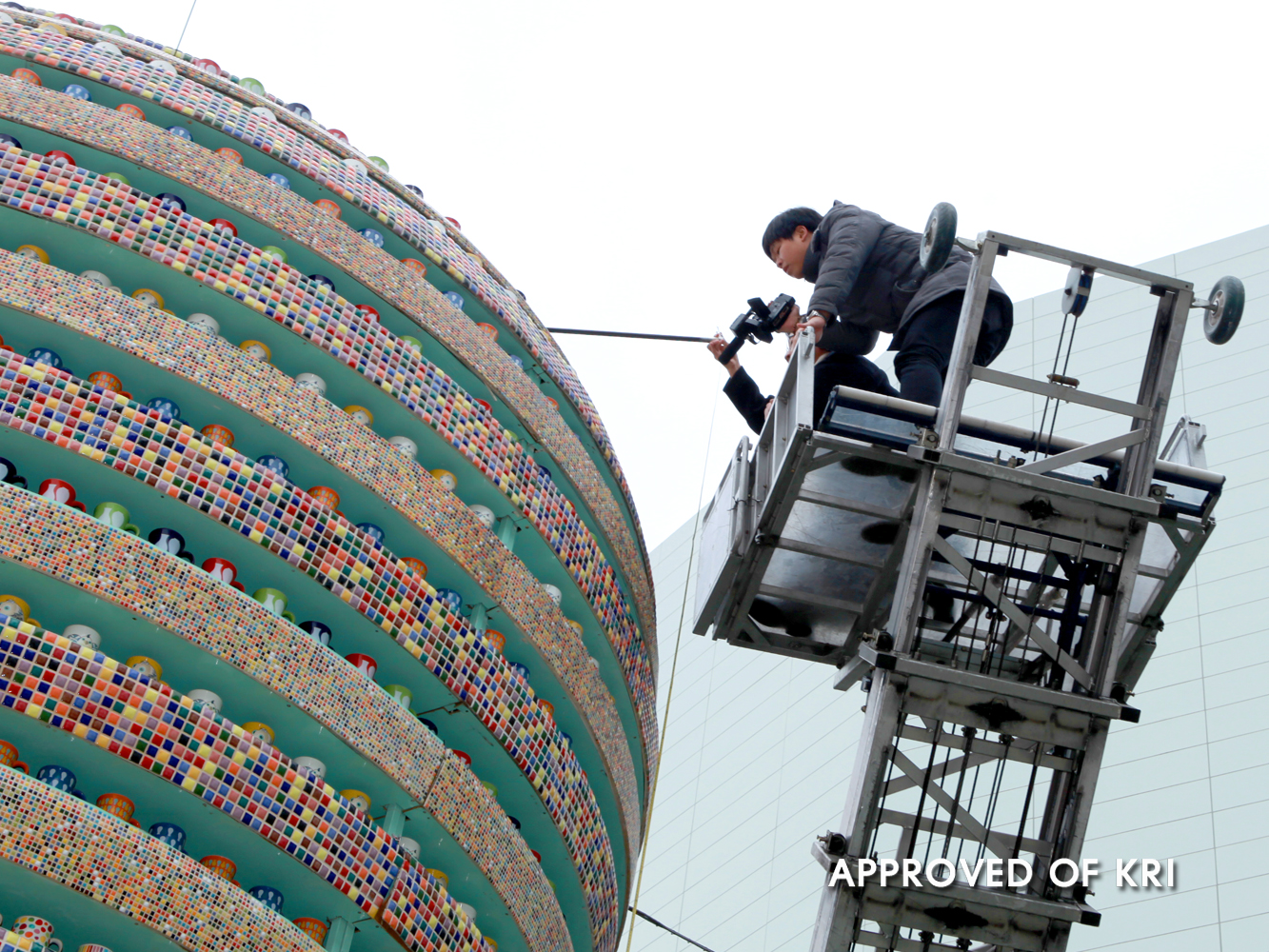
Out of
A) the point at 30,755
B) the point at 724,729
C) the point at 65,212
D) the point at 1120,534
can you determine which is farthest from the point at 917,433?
the point at 724,729

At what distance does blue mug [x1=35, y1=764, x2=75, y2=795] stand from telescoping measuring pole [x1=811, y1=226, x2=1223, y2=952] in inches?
186

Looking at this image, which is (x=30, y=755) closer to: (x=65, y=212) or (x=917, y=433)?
(x=65, y=212)

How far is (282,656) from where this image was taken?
1049 cm

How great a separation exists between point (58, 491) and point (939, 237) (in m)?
6.18

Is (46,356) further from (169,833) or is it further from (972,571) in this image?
(972,571)

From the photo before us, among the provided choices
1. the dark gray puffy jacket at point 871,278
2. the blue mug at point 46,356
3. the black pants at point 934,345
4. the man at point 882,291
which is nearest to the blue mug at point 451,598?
the blue mug at point 46,356

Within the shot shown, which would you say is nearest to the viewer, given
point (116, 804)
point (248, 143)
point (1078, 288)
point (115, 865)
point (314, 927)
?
point (1078, 288)

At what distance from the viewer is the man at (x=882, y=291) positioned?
9.02 metres

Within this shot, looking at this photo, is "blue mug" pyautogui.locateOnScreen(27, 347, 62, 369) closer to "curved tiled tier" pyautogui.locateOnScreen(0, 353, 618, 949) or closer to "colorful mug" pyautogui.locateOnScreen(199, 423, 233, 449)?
"curved tiled tier" pyautogui.locateOnScreen(0, 353, 618, 949)

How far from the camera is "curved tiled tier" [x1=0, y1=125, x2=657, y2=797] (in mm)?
12070

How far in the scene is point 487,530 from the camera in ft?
42.2

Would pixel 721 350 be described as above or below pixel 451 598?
above

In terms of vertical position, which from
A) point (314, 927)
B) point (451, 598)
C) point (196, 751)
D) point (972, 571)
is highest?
point (451, 598)

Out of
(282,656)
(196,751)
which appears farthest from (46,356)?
(196,751)
